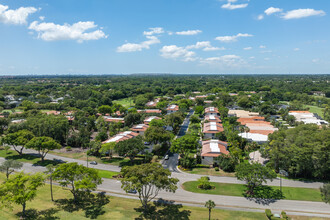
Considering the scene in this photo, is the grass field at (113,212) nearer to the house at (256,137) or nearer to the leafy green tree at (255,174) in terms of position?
the leafy green tree at (255,174)

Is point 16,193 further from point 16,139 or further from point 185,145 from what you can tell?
point 185,145

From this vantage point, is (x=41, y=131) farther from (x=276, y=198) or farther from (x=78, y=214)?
(x=276, y=198)

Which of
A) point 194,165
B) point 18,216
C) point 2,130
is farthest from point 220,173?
point 2,130

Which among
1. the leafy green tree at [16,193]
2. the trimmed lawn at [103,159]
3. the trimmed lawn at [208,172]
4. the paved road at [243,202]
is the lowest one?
the paved road at [243,202]

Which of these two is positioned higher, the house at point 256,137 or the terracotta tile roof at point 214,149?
the house at point 256,137

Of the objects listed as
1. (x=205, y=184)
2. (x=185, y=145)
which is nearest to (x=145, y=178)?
(x=205, y=184)

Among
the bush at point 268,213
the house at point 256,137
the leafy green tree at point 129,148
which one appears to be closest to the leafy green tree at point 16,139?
the leafy green tree at point 129,148

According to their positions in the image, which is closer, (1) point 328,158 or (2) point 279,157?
(1) point 328,158

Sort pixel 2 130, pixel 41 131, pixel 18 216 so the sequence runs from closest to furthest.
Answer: pixel 18 216
pixel 41 131
pixel 2 130
